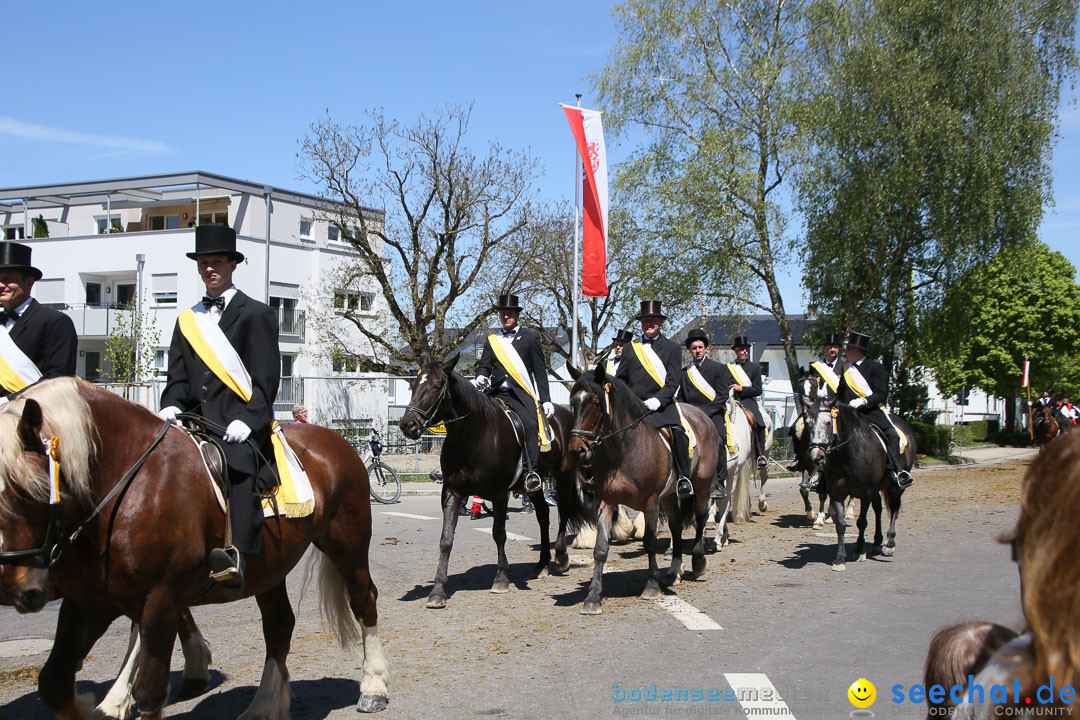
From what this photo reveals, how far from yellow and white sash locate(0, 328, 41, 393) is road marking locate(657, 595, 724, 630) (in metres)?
5.30

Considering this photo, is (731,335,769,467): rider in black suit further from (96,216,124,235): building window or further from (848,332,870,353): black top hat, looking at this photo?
(96,216,124,235): building window

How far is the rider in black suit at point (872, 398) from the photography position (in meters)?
11.2

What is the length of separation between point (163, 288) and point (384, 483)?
28.8 meters

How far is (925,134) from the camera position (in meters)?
25.1

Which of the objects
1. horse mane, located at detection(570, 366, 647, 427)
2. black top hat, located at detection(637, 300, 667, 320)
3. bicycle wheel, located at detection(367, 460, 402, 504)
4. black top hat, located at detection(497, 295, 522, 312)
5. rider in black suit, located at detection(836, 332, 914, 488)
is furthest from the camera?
bicycle wheel, located at detection(367, 460, 402, 504)

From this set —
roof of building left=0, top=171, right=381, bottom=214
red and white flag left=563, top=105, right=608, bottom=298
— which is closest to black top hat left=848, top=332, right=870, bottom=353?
red and white flag left=563, top=105, right=608, bottom=298

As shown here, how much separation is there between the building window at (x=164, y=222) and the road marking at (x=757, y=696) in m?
49.0

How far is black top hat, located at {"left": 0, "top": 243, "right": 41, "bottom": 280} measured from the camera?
5.91 m

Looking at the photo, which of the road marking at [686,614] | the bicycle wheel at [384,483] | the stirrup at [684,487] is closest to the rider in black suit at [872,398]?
the stirrup at [684,487]

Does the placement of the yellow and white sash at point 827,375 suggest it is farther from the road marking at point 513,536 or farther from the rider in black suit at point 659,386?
the road marking at point 513,536

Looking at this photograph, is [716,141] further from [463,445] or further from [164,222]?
[164,222]

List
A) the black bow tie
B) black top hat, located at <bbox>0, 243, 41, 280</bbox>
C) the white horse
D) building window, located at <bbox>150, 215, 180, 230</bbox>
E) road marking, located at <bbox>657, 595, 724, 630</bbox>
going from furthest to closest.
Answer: building window, located at <bbox>150, 215, 180, 230</bbox>
the white horse
road marking, located at <bbox>657, 595, 724, 630</bbox>
black top hat, located at <bbox>0, 243, 41, 280</bbox>
the black bow tie

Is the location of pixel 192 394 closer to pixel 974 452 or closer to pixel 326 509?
pixel 326 509

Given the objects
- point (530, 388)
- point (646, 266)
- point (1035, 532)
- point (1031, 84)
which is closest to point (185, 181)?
point (646, 266)
